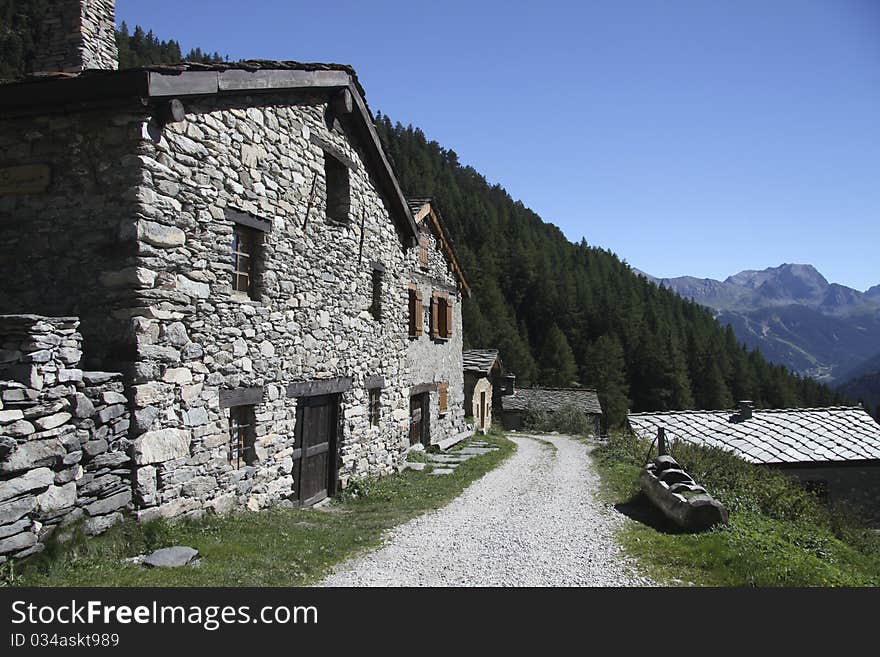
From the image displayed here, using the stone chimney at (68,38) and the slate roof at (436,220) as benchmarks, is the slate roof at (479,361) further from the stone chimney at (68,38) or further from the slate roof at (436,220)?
the stone chimney at (68,38)

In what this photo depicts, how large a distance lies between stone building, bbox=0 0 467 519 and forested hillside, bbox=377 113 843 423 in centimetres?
5893

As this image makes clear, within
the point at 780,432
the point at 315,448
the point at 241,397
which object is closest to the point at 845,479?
the point at 780,432

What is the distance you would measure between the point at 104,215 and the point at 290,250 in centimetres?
336

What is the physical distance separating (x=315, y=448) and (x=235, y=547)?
4168 mm

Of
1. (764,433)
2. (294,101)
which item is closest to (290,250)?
(294,101)

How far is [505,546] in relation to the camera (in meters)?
8.76

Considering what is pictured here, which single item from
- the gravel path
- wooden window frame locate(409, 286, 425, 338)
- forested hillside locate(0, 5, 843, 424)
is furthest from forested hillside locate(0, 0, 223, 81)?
the gravel path

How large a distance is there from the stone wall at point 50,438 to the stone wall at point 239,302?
1.67 feet

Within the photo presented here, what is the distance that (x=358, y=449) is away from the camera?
13.1 m

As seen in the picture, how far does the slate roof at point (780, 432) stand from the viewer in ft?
63.1

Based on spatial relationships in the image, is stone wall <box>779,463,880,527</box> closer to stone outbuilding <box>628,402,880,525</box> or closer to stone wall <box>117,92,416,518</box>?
stone outbuilding <box>628,402,880,525</box>

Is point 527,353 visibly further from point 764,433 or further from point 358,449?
point 358,449

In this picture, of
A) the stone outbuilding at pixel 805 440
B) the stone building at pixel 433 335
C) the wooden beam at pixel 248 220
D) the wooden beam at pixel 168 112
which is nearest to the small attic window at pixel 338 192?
the wooden beam at pixel 248 220

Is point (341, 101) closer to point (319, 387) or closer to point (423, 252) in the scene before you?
point (319, 387)
